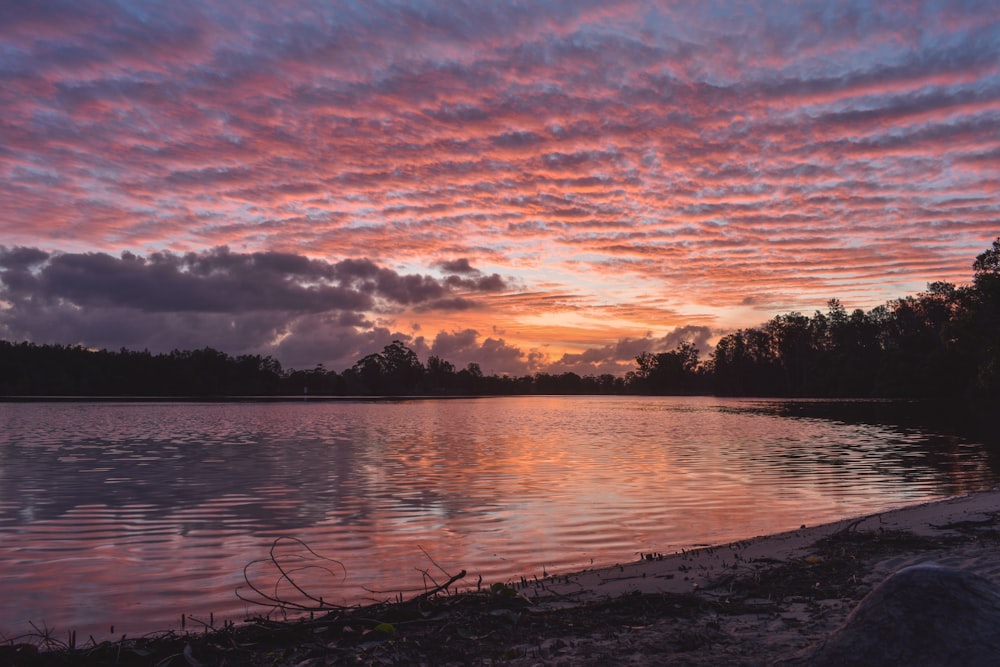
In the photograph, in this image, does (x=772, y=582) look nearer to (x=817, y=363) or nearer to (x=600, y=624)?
(x=600, y=624)

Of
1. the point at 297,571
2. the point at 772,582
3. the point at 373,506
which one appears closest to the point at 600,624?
the point at 772,582

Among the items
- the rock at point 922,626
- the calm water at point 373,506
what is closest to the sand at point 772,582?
the rock at point 922,626

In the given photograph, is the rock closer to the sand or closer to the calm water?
the sand

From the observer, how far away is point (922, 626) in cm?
471

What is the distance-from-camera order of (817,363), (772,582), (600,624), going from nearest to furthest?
(600,624) → (772,582) → (817,363)

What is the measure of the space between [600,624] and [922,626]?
3075 millimetres

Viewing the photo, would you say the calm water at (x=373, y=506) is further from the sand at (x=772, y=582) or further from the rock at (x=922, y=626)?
the rock at (x=922, y=626)

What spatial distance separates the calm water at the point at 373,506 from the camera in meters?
10.4

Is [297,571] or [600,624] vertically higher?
[600,624]

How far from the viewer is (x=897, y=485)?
21062mm

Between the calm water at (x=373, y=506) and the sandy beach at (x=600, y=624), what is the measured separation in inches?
87.3

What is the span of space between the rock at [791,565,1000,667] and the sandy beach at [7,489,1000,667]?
33 centimetres

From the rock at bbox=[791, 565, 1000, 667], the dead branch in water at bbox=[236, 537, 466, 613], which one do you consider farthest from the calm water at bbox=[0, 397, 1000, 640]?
the rock at bbox=[791, 565, 1000, 667]

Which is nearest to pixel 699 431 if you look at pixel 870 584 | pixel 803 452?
pixel 803 452
